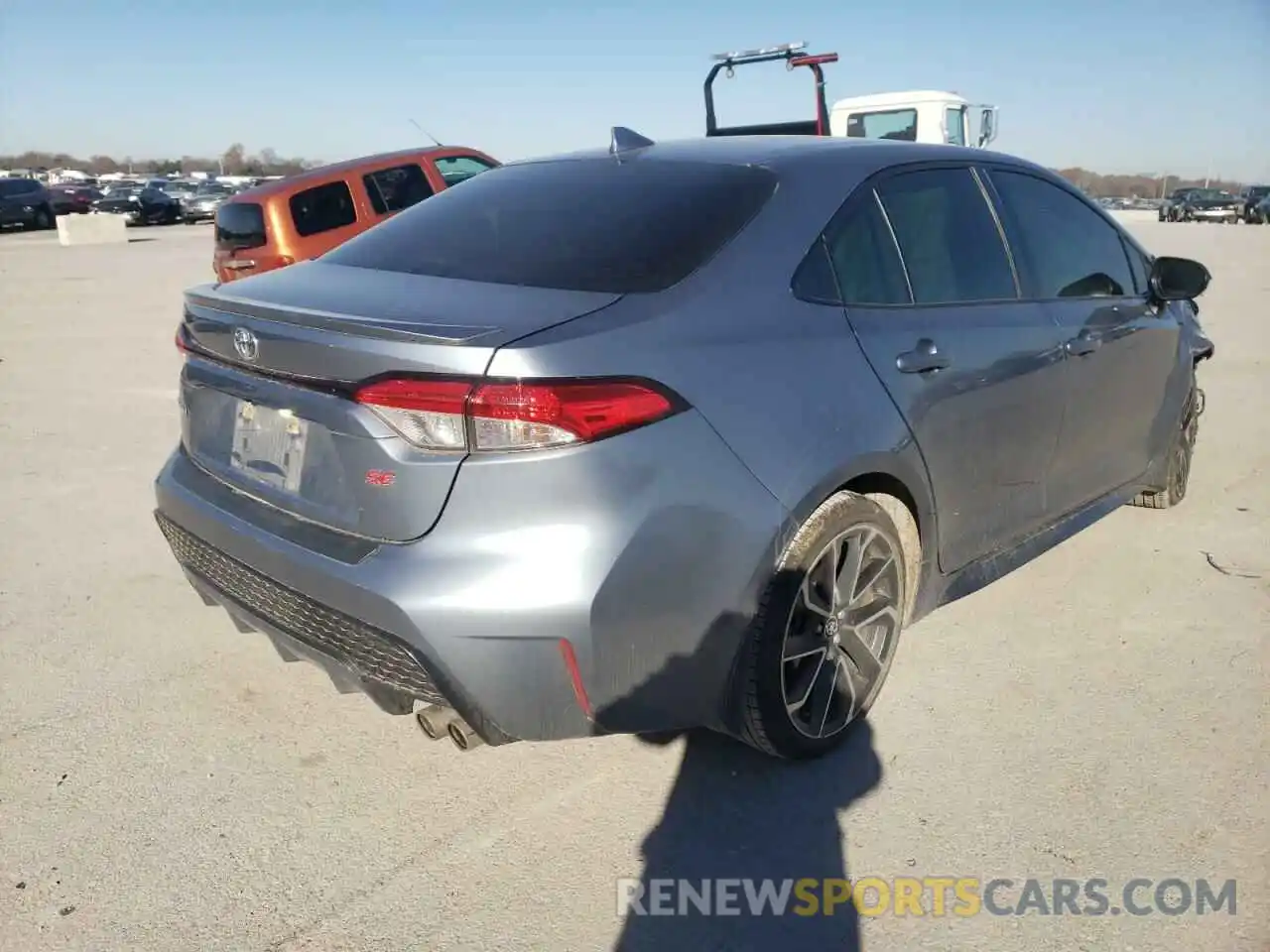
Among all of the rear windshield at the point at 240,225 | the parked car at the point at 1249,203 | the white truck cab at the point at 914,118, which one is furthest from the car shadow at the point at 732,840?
the parked car at the point at 1249,203

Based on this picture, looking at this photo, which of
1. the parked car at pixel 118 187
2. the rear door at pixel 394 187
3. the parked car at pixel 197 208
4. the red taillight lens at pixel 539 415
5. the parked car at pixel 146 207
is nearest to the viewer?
the red taillight lens at pixel 539 415

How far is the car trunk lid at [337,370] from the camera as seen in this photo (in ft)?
7.02

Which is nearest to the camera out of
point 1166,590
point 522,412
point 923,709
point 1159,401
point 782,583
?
point 522,412

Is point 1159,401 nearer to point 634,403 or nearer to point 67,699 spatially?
point 634,403

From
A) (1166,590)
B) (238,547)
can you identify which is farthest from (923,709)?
(238,547)

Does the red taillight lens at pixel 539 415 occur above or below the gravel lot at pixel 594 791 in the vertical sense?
above

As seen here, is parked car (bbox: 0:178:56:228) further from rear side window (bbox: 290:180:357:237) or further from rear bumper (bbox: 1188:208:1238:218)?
rear bumper (bbox: 1188:208:1238:218)

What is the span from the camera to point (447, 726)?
2.42 metres

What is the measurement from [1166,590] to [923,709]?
4.94 ft

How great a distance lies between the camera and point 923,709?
3092mm

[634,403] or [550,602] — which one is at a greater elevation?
[634,403]

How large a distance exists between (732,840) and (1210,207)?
148 feet

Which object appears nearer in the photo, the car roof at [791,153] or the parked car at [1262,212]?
the car roof at [791,153]

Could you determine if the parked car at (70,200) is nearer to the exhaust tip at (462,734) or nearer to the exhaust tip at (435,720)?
the exhaust tip at (435,720)
